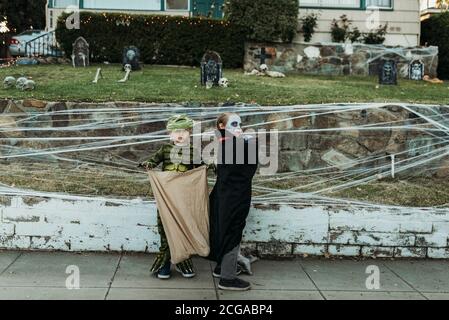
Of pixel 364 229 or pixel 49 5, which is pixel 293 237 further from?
pixel 49 5

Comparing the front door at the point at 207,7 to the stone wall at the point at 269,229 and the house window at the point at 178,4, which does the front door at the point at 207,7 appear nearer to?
the house window at the point at 178,4

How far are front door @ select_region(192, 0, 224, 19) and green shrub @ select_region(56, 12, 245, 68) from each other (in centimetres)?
241

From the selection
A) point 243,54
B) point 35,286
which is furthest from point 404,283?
point 243,54

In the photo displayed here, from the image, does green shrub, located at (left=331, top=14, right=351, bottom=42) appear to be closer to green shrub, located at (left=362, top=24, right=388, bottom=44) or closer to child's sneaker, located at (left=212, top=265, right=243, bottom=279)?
green shrub, located at (left=362, top=24, right=388, bottom=44)

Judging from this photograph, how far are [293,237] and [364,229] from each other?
816mm

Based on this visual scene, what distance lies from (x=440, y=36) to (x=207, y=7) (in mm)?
6646

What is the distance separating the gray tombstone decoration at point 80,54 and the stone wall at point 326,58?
3880 millimetres

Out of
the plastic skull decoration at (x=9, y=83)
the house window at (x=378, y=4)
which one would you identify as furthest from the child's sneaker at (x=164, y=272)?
the house window at (x=378, y=4)

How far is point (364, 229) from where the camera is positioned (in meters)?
6.53

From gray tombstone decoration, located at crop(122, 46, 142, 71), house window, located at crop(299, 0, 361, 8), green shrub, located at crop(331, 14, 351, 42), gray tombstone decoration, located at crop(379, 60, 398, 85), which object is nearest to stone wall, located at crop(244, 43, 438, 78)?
green shrub, located at crop(331, 14, 351, 42)

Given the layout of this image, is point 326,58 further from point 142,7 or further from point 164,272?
point 164,272

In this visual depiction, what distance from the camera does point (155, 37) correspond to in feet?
47.5

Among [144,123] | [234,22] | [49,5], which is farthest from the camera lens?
[49,5]

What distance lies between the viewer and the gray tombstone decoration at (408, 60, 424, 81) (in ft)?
46.4
